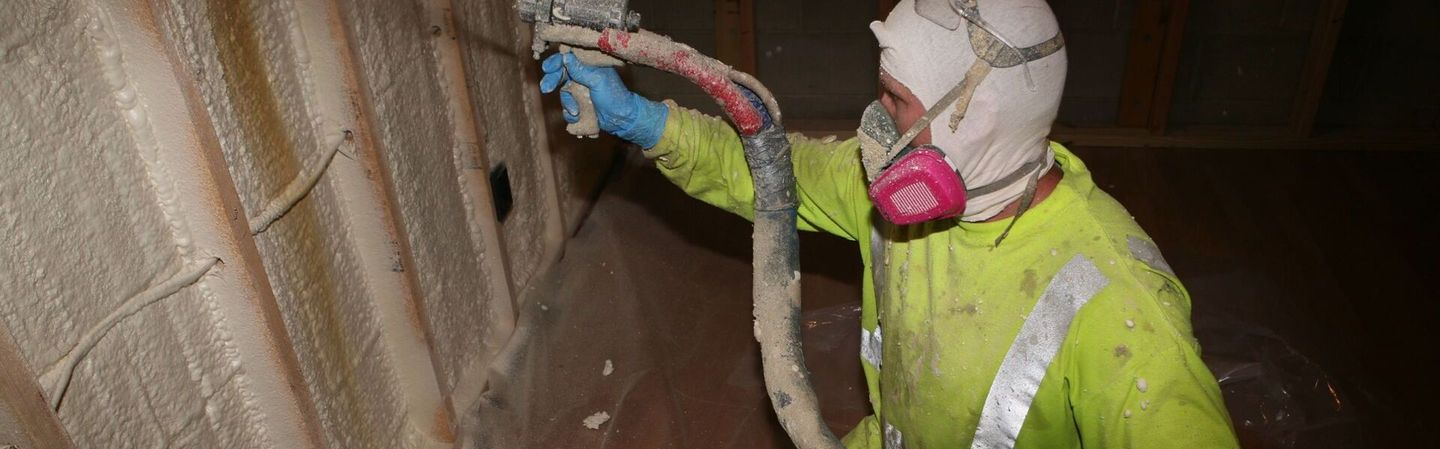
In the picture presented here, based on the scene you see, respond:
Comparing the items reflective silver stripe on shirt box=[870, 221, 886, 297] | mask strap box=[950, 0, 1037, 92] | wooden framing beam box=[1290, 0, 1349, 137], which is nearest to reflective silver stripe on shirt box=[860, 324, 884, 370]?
reflective silver stripe on shirt box=[870, 221, 886, 297]

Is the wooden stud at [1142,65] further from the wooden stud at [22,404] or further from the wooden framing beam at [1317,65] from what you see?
the wooden stud at [22,404]

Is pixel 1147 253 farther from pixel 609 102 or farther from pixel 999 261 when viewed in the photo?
pixel 609 102

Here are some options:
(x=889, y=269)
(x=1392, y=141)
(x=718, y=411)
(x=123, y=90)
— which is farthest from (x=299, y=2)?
(x=1392, y=141)

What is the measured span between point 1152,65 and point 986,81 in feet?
10.4

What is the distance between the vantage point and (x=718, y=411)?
2725 millimetres

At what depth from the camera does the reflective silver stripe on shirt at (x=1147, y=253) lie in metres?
1.44

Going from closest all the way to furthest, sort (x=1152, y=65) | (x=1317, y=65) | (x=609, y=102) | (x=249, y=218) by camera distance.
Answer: (x=249, y=218) → (x=609, y=102) → (x=1317, y=65) → (x=1152, y=65)

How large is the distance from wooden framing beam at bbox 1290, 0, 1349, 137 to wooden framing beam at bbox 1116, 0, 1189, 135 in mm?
502

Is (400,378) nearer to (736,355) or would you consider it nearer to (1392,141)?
(736,355)

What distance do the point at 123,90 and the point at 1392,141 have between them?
465cm

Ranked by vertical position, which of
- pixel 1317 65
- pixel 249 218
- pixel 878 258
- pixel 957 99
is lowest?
pixel 1317 65

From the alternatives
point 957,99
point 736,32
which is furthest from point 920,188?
point 736,32

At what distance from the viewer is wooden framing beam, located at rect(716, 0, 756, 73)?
13.3ft

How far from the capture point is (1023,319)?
4.81ft
